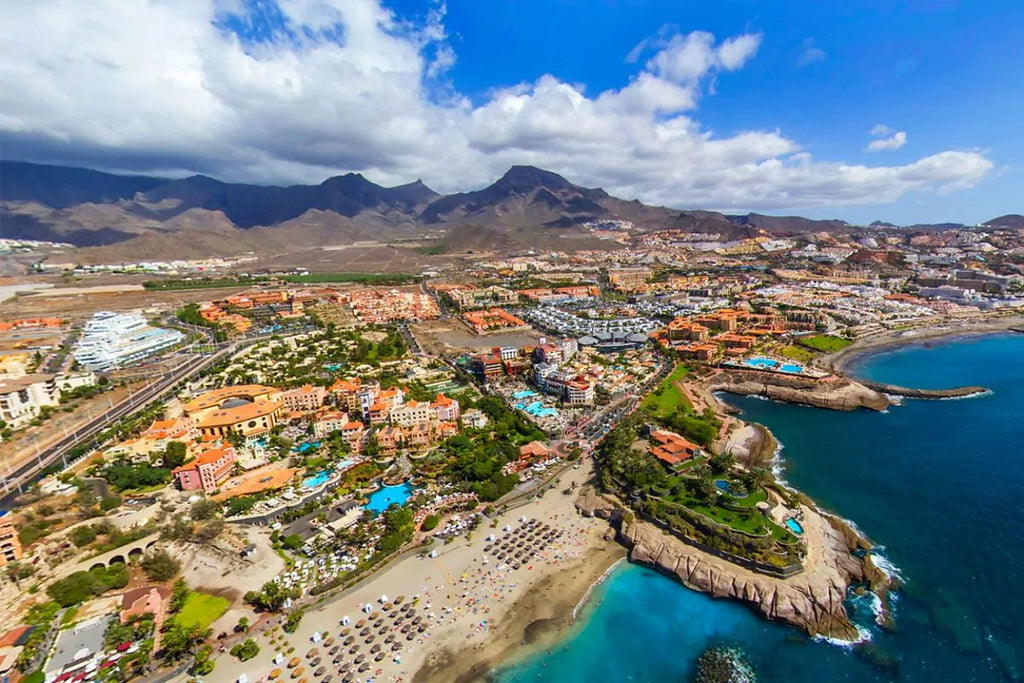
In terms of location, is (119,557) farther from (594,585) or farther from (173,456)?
(594,585)

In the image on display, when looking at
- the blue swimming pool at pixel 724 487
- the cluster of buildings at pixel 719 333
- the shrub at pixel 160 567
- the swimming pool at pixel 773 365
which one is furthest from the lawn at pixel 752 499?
the shrub at pixel 160 567

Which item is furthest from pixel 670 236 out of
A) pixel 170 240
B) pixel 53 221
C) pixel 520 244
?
pixel 53 221

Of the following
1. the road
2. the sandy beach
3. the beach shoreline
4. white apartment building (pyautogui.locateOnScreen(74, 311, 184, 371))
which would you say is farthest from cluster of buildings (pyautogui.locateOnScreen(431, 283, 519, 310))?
the beach shoreline

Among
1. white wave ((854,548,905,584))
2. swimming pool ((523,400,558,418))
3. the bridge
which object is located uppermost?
swimming pool ((523,400,558,418))

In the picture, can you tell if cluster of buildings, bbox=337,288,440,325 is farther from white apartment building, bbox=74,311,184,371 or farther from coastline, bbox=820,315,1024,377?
coastline, bbox=820,315,1024,377

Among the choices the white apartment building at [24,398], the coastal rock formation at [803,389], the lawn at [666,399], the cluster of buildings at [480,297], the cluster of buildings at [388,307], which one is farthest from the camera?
the cluster of buildings at [480,297]

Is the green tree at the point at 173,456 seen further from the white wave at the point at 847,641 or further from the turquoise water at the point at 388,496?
the white wave at the point at 847,641
